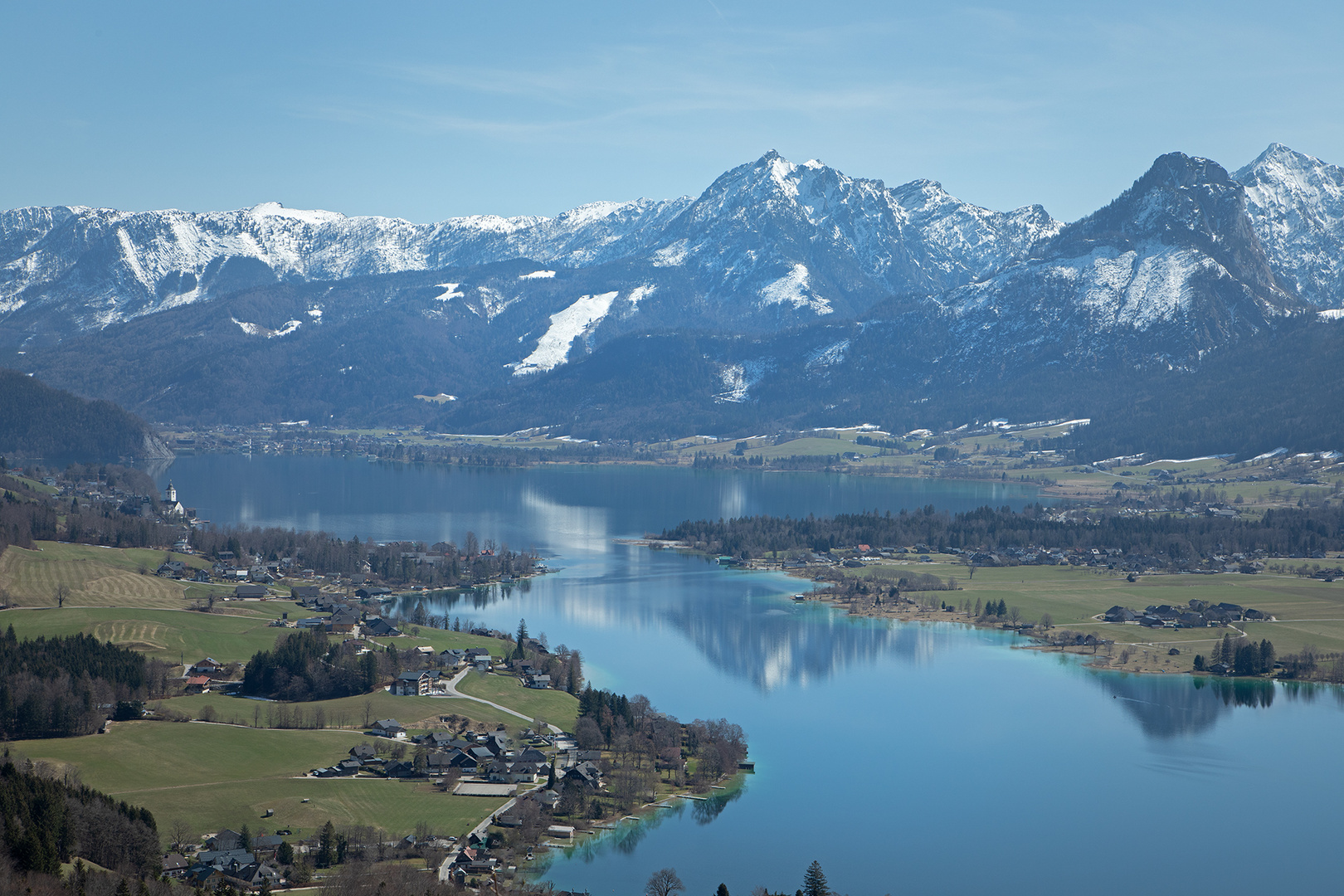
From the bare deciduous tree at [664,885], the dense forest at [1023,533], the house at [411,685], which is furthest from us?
the dense forest at [1023,533]

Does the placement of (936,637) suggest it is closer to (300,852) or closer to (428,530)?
(300,852)

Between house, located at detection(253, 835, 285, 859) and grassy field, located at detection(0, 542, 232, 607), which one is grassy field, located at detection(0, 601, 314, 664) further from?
house, located at detection(253, 835, 285, 859)

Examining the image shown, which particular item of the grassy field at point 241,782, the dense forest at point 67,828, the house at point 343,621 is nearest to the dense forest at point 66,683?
the grassy field at point 241,782

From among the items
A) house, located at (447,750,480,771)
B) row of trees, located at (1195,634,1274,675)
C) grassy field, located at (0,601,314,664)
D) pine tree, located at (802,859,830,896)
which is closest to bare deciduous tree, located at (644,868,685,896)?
pine tree, located at (802,859,830,896)

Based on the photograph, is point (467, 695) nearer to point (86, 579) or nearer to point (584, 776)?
point (584, 776)

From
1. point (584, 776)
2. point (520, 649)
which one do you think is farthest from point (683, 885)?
point (520, 649)

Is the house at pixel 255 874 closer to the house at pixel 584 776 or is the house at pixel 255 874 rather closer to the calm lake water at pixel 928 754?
the calm lake water at pixel 928 754

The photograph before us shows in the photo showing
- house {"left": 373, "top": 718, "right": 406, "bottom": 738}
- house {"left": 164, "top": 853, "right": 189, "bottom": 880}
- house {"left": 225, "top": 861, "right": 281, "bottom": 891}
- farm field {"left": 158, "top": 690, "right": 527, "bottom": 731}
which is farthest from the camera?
farm field {"left": 158, "top": 690, "right": 527, "bottom": 731}
